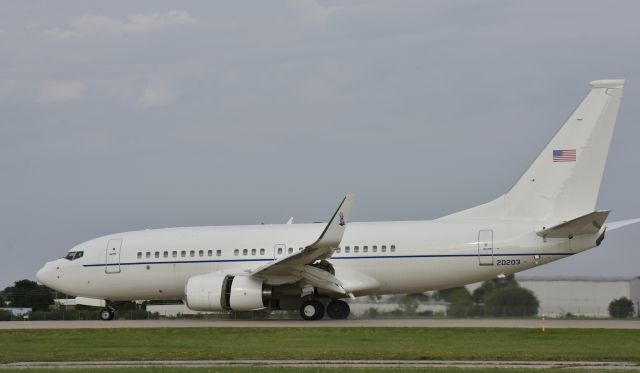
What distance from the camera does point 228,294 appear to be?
31.7 m

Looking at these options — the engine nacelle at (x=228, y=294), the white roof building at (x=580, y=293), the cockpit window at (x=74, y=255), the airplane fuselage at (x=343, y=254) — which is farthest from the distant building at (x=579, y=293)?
the cockpit window at (x=74, y=255)

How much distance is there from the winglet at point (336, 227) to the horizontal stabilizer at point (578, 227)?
6.25m

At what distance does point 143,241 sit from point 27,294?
1316 cm

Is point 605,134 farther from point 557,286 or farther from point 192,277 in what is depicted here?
point 192,277

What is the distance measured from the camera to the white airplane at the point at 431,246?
31.4 meters

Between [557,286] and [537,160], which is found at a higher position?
[537,160]

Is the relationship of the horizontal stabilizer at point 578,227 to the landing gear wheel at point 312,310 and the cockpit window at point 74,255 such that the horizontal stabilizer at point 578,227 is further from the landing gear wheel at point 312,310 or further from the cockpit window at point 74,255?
the cockpit window at point 74,255

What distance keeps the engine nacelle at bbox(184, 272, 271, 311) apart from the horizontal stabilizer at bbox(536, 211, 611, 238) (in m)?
8.68

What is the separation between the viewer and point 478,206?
33.6 metres

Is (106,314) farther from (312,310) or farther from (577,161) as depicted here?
(577,161)

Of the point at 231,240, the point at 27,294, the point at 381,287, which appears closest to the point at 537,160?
the point at 381,287
